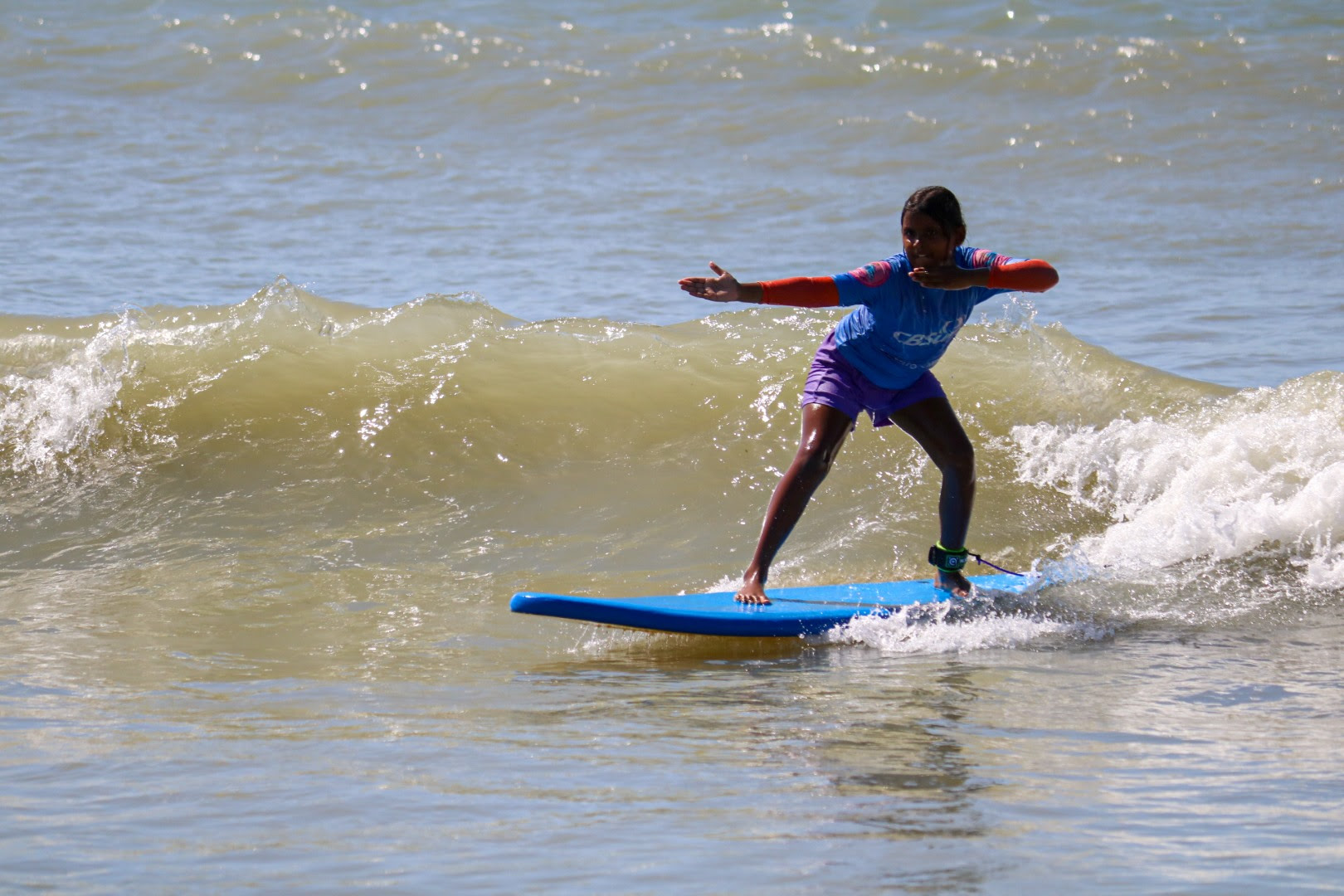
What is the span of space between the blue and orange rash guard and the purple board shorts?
0.04m

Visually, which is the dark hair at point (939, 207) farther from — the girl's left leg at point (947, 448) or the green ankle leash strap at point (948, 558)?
the green ankle leash strap at point (948, 558)

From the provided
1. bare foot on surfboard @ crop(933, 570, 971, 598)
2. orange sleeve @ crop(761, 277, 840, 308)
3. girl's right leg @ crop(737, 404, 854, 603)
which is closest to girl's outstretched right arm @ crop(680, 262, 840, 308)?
orange sleeve @ crop(761, 277, 840, 308)

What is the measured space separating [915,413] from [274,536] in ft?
9.81

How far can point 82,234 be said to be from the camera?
11055 millimetres

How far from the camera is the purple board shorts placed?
15.8 ft

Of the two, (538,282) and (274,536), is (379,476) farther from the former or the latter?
(538,282)

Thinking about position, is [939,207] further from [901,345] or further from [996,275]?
[901,345]

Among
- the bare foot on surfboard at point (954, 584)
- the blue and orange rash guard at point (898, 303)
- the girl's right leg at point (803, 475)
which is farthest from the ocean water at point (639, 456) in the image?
the blue and orange rash guard at point (898, 303)

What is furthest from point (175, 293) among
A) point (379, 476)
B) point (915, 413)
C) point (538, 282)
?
point (915, 413)

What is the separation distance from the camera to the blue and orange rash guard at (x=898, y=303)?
4505mm

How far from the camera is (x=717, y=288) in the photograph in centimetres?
445

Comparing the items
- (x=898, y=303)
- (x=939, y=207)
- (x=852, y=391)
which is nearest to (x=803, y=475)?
(x=852, y=391)

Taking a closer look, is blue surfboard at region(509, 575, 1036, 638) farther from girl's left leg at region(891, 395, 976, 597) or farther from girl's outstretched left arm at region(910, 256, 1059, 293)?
girl's outstretched left arm at region(910, 256, 1059, 293)

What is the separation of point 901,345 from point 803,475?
1.78 ft
